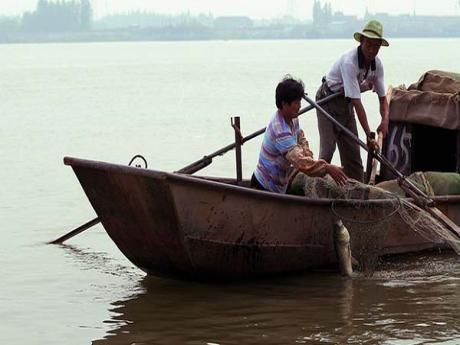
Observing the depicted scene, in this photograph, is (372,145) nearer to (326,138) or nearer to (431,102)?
(326,138)

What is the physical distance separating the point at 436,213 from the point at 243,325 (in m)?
1.91

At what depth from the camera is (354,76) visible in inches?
418

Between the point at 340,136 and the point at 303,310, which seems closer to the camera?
the point at 303,310

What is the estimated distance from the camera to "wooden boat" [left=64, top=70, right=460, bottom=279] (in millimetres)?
9047

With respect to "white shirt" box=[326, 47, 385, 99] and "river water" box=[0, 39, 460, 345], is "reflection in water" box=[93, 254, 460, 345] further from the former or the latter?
"white shirt" box=[326, 47, 385, 99]

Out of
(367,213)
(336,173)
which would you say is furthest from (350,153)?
(336,173)

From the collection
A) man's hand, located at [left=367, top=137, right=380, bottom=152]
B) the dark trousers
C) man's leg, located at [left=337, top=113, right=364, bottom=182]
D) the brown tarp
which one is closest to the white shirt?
the dark trousers

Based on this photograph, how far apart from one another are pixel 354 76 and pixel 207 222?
2.20 metres

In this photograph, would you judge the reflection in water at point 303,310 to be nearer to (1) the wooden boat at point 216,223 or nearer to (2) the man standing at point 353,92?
(1) the wooden boat at point 216,223

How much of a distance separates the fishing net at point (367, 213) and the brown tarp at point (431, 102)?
1548 millimetres

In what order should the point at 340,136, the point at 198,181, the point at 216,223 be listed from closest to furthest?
the point at 198,181 → the point at 216,223 → the point at 340,136

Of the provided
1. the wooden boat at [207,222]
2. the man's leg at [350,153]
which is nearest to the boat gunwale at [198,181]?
the wooden boat at [207,222]

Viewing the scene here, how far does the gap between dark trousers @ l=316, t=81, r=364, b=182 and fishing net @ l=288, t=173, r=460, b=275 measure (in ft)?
3.09

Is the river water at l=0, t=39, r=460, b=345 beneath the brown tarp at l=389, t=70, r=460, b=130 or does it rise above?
beneath
